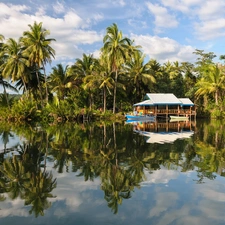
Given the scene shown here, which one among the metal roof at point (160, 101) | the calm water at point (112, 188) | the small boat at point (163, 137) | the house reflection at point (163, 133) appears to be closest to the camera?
the calm water at point (112, 188)

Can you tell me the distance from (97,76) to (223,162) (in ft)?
96.2

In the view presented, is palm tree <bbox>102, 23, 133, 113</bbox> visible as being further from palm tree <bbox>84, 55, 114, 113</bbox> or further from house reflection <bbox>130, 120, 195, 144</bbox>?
house reflection <bbox>130, 120, 195, 144</bbox>

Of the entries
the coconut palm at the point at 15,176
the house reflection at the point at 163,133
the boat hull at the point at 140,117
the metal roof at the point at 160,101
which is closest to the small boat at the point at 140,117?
the boat hull at the point at 140,117

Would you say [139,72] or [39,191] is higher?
[139,72]

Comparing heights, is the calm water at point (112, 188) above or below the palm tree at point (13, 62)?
below

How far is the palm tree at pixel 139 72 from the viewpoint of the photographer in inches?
1663

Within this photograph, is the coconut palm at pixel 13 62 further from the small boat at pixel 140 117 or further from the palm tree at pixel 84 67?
the small boat at pixel 140 117

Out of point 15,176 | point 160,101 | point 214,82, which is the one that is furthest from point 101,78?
point 15,176

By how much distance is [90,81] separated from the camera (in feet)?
119

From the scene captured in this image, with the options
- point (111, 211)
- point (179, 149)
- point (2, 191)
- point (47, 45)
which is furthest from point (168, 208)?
point (47, 45)

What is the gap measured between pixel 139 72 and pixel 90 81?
10.1 m

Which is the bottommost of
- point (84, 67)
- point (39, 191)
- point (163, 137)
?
point (39, 191)

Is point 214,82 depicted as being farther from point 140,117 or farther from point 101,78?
point 101,78

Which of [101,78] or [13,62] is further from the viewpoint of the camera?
[101,78]
